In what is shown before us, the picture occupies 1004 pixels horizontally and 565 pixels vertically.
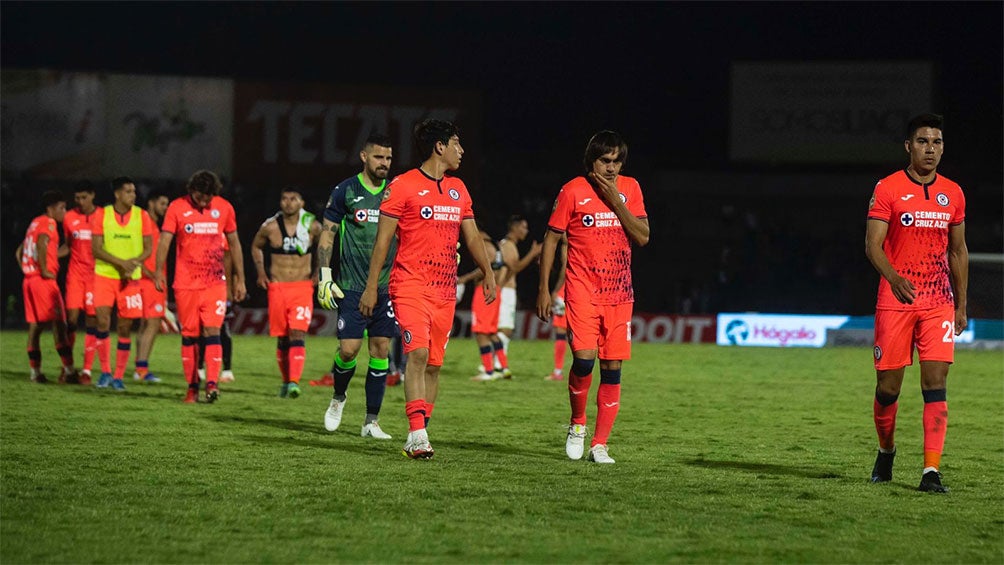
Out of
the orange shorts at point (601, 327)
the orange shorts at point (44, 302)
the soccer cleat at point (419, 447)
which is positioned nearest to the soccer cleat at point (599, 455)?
the orange shorts at point (601, 327)

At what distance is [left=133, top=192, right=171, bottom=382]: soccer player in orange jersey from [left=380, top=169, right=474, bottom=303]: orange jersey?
5549 mm

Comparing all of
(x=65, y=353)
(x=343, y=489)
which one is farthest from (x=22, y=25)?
(x=343, y=489)

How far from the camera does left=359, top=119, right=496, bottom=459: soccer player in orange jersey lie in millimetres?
9211

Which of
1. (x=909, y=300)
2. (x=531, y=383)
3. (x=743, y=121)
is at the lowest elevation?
(x=531, y=383)

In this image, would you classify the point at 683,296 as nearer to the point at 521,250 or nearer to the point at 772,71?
the point at 521,250

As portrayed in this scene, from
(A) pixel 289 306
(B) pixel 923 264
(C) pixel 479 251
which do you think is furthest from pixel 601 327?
(A) pixel 289 306

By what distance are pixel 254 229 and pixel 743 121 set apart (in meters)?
14.1

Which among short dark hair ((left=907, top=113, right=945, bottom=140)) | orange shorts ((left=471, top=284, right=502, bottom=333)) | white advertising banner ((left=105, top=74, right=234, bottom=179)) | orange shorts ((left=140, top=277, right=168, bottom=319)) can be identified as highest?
white advertising banner ((left=105, top=74, right=234, bottom=179))

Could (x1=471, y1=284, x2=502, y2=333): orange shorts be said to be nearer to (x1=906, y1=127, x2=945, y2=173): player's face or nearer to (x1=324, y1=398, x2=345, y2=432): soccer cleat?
(x1=324, y1=398, x2=345, y2=432): soccer cleat

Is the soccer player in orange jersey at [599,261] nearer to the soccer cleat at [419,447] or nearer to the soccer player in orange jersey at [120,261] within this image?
the soccer cleat at [419,447]

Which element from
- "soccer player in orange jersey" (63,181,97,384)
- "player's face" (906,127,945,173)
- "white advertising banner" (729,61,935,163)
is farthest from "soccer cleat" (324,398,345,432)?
"white advertising banner" (729,61,935,163)

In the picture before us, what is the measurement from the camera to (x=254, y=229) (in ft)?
117

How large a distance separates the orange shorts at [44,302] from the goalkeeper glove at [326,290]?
6.57m

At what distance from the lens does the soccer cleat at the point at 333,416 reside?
36.4 feet
